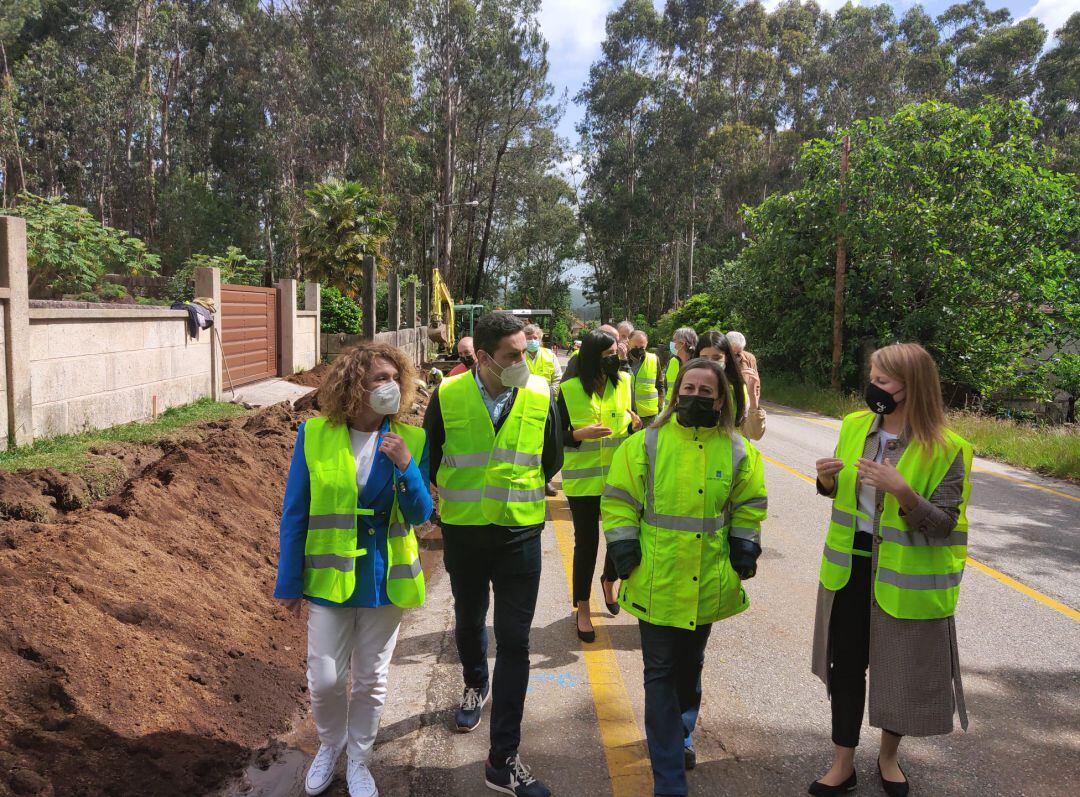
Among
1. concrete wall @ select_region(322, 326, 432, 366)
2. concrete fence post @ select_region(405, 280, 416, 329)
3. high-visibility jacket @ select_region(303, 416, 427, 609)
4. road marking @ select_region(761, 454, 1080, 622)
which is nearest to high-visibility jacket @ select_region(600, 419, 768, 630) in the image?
high-visibility jacket @ select_region(303, 416, 427, 609)

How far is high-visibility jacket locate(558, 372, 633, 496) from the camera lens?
4.70 meters

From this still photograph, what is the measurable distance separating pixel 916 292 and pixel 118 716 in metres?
22.5

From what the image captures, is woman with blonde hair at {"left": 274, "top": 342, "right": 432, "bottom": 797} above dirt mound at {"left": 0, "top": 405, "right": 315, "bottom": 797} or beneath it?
above

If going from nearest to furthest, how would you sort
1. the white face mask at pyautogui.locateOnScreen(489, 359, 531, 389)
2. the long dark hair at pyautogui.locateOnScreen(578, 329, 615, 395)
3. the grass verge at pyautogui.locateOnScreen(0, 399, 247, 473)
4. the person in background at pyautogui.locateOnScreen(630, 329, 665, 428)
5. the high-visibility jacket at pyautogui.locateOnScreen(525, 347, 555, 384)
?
the white face mask at pyautogui.locateOnScreen(489, 359, 531, 389), the long dark hair at pyautogui.locateOnScreen(578, 329, 615, 395), the grass verge at pyautogui.locateOnScreen(0, 399, 247, 473), the person in background at pyautogui.locateOnScreen(630, 329, 665, 428), the high-visibility jacket at pyautogui.locateOnScreen(525, 347, 555, 384)

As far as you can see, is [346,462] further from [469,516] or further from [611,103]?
[611,103]

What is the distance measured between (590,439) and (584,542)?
0.62 meters

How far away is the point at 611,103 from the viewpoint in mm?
53594

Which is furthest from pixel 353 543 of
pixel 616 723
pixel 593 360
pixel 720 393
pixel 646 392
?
pixel 646 392

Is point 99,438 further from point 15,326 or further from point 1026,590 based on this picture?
point 1026,590

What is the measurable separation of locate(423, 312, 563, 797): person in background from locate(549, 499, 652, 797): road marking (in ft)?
1.16

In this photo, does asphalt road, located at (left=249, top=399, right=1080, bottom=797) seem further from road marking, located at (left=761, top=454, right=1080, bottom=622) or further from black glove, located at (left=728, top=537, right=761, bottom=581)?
black glove, located at (left=728, top=537, right=761, bottom=581)

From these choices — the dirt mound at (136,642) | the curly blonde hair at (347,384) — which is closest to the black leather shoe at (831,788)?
the curly blonde hair at (347,384)

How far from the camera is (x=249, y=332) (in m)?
15.1

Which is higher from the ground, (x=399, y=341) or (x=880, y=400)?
(x=880, y=400)
